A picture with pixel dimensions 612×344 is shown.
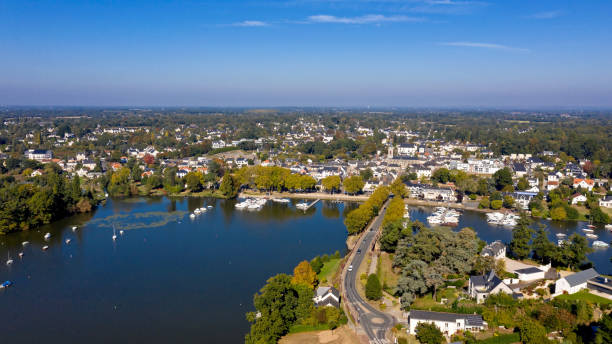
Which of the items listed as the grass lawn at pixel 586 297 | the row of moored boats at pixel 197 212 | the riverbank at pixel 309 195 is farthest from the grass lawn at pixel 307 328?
the riverbank at pixel 309 195

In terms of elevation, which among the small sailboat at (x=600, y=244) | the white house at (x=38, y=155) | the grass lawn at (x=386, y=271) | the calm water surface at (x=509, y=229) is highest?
the white house at (x=38, y=155)

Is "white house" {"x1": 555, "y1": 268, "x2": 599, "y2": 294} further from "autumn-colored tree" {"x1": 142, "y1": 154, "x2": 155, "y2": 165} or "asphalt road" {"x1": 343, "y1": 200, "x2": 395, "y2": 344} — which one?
"autumn-colored tree" {"x1": 142, "y1": 154, "x2": 155, "y2": 165}

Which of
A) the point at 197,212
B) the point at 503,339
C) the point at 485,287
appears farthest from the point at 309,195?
the point at 503,339

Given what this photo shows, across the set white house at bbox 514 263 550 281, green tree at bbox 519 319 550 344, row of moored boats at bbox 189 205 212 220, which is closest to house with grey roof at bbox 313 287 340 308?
green tree at bbox 519 319 550 344

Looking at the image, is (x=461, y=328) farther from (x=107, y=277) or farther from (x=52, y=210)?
A: (x=52, y=210)

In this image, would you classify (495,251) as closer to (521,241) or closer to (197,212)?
(521,241)

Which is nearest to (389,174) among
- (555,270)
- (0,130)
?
(555,270)

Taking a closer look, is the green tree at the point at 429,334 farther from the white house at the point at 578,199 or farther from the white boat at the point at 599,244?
the white house at the point at 578,199
